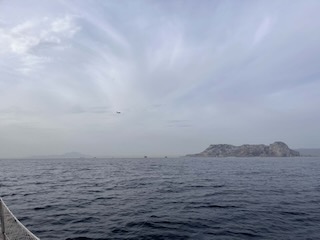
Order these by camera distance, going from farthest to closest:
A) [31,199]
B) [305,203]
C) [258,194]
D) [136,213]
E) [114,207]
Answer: [258,194] → [31,199] → [305,203] → [114,207] → [136,213]

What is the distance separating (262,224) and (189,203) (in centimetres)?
1022

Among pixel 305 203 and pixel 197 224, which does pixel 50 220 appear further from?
pixel 305 203

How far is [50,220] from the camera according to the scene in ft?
73.3

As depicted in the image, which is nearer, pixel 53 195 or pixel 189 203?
pixel 189 203

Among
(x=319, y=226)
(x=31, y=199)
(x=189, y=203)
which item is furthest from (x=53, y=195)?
(x=319, y=226)

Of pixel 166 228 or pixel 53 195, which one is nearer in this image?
pixel 166 228

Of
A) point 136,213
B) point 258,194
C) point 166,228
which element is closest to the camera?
point 166,228

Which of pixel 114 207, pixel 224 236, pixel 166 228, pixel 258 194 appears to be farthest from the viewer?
pixel 258 194

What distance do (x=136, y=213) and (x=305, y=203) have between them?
19.8 m

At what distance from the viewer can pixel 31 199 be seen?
3356 cm

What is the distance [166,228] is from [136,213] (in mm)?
6090

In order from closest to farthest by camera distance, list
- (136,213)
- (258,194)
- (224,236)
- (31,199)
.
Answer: (224,236), (136,213), (31,199), (258,194)

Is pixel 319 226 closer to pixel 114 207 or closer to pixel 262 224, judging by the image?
pixel 262 224

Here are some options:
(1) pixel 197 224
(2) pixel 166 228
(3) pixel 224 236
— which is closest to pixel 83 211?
(2) pixel 166 228
